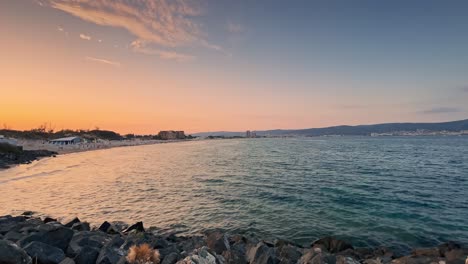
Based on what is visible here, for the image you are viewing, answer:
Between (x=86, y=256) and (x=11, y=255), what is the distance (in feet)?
6.20

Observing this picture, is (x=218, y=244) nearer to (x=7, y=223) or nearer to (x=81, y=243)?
(x=81, y=243)

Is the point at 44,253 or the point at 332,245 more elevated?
the point at 44,253

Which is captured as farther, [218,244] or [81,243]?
[218,244]

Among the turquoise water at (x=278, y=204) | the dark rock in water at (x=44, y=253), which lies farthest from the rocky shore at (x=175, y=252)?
the turquoise water at (x=278, y=204)

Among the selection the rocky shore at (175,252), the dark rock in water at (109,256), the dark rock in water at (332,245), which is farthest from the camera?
the dark rock in water at (332,245)

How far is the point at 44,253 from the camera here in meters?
7.25

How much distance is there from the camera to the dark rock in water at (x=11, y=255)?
577cm

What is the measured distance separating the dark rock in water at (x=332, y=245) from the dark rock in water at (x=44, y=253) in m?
10.1

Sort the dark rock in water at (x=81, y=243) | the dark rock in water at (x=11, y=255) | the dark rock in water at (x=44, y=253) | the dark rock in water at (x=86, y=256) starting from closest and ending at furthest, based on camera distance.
→ the dark rock in water at (x=11, y=255), the dark rock in water at (x=44, y=253), the dark rock in water at (x=86, y=256), the dark rock in water at (x=81, y=243)

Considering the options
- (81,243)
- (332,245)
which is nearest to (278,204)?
(332,245)

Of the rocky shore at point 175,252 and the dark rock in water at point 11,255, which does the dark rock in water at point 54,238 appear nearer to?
the rocky shore at point 175,252

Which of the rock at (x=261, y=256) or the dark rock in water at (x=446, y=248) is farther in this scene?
the dark rock in water at (x=446, y=248)

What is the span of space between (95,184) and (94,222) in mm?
14812

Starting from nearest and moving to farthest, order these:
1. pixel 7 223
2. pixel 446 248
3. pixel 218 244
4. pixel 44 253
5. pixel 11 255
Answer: pixel 11 255
pixel 44 253
pixel 218 244
pixel 446 248
pixel 7 223
